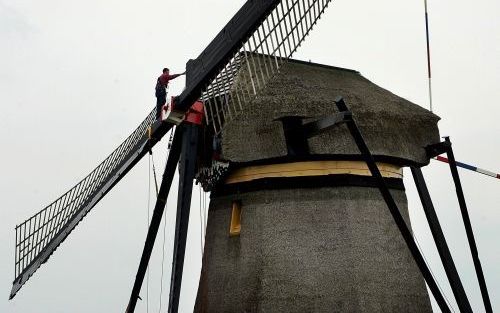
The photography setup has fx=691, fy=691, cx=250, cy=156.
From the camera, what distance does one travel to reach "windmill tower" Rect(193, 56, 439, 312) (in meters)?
8.10

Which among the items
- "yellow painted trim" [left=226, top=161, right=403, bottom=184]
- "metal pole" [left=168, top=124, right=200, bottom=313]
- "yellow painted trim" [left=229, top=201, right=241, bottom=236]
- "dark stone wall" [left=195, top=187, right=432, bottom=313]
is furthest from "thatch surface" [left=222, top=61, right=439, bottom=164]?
"yellow painted trim" [left=229, top=201, right=241, bottom=236]

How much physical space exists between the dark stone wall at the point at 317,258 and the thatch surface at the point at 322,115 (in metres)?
0.57

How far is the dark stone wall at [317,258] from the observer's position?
26.4ft

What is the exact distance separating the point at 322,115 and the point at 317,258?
1731 millimetres

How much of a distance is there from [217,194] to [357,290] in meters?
2.36

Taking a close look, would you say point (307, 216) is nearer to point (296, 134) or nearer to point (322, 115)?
point (296, 134)

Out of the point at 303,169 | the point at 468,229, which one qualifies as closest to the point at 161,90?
the point at 303,169

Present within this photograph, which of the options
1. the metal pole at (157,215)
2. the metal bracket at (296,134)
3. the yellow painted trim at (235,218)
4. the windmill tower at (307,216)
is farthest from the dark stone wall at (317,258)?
the metal pole at (157,215)

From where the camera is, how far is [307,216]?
27.4 ft

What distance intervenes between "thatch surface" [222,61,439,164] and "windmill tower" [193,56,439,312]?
13 mm

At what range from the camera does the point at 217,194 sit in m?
9.31

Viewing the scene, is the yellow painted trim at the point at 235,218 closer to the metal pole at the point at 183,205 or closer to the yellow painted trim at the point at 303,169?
the yellow painted trim at the point at 303,169

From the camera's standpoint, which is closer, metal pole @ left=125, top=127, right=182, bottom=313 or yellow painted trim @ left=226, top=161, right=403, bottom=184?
yellow painted trim @ left=226, top=161, right=403, bottom=184

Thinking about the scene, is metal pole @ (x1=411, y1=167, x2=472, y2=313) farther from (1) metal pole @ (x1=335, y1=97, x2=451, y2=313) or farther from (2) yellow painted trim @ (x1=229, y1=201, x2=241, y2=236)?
(2) yellow painted trim @ (x1=229, y1=201, x2=241, y2=236)
